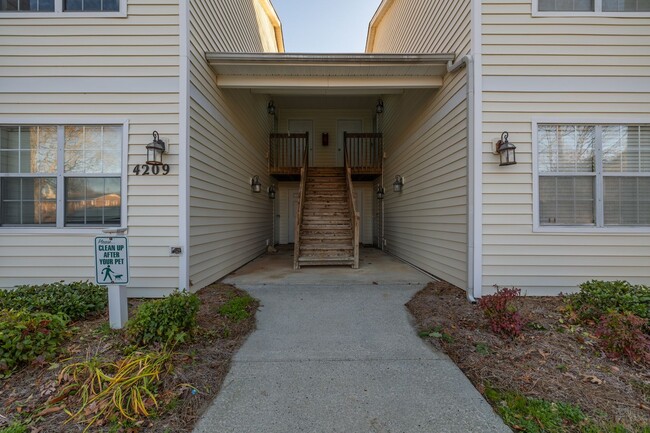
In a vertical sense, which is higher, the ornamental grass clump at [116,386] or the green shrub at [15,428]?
the ornamental grass clump at [116,386]

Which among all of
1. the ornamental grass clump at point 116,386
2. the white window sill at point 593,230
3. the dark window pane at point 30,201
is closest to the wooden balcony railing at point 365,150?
the white window sill at point 593,230

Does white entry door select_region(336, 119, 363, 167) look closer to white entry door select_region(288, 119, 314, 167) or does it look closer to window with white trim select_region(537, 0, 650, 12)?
white entry door select_region(288, 119, 314, 167)

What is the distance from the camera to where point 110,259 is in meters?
2.86

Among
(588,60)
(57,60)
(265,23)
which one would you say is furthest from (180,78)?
(265,23)

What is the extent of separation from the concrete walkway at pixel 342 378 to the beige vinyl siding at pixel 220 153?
4.79 feet

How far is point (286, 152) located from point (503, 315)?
8150 millimetres

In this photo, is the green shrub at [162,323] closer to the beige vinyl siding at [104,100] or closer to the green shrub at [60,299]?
the green shrub at [60,299]

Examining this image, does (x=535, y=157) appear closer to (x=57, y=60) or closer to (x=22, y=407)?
(x=22, y=407)

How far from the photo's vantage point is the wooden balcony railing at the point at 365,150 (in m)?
9.09

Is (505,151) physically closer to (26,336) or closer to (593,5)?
(593,5)

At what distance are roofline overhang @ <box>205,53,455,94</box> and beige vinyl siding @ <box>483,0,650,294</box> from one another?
873mm

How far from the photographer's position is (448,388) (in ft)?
7.19

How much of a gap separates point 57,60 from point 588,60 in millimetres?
7203

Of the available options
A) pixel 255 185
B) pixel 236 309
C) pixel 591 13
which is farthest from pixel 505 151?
pixel 255 185
